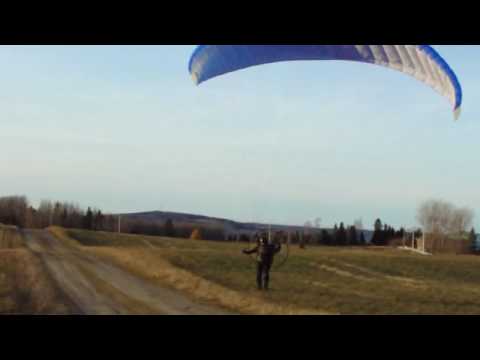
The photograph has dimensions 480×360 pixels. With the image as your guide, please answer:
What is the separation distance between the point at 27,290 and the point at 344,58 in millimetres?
9460

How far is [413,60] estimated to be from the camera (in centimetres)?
868

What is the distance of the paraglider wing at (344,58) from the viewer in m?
8.45

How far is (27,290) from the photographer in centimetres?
1355

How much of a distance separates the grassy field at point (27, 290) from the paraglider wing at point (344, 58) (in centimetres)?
564

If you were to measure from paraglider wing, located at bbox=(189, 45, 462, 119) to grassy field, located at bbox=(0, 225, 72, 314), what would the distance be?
18.5 ft

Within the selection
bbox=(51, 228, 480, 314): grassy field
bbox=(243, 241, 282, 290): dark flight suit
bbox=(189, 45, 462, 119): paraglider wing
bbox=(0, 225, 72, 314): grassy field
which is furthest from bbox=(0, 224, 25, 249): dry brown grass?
bbox=(189, 45, 462, 119): paraglider wing
